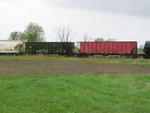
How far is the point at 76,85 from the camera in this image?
10.9 m

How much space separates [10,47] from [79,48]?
46.0 ft

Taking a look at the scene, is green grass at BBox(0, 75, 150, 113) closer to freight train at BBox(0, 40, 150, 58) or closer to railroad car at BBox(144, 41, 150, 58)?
railroad car at BBox(144, 41, 150, 58)

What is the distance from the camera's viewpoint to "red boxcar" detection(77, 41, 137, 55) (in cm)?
4616

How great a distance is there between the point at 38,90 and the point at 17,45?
45.6 m

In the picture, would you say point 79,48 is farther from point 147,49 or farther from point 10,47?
point 10,47

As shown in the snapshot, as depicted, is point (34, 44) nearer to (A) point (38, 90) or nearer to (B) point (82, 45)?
(B) point (82, 45)

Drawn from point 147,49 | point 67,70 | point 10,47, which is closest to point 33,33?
point 10,47

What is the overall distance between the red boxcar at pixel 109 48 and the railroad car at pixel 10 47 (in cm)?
1267

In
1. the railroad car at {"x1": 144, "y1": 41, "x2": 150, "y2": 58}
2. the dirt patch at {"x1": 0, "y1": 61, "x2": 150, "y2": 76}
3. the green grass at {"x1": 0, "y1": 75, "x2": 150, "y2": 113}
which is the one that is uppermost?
the railroad car at {"x1": 144, "y1": 41, "x2": 150, "y2": 58}

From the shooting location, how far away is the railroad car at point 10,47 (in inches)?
2125

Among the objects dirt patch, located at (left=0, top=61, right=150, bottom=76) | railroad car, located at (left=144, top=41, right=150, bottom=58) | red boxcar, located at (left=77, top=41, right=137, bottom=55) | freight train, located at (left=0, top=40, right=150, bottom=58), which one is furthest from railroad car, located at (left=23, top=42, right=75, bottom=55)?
dirt patch, located at (left=0, top=61, right=150, bottom=76)

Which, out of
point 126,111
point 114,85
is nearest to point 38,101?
point 126,111

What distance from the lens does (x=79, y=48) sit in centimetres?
4919

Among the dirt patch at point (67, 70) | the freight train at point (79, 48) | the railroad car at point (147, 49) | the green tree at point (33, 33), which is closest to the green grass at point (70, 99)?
the dirt patch at point (67, 70)
